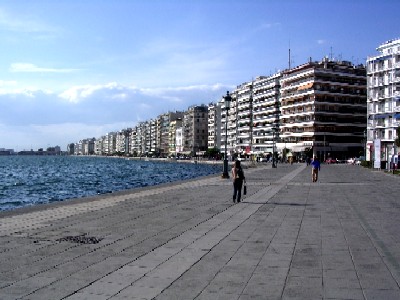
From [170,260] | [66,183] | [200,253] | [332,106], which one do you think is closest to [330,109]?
[332,106]

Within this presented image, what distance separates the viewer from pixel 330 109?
375ft

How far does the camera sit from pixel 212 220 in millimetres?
12961

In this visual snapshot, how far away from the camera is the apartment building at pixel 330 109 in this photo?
371 ft

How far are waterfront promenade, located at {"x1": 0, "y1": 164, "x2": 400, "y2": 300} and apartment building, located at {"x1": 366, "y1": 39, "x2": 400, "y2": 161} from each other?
7809 cm

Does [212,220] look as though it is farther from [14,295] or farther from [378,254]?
[14,295]

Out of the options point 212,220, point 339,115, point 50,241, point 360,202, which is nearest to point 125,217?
point 212,220

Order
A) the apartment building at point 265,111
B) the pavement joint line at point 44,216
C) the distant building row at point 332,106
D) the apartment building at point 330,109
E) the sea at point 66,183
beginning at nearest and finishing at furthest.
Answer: the pavement joint line at point 44,216 < the sea at point 66,183 < the distant building row at point 332,106 < the apartment building at point 330,109 < the apartment building at point 265,111

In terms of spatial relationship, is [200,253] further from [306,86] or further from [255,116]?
[255,116]

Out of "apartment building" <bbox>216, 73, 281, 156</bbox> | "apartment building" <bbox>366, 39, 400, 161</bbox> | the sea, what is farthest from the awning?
the sea

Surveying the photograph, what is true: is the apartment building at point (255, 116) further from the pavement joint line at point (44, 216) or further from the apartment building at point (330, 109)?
the pavement joint line at point (44, 216)

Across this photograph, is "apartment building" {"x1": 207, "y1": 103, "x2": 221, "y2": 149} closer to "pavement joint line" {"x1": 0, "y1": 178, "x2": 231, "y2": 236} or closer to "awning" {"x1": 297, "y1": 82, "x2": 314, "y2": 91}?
"awning" {"x1": 297, "y1": 82, "x2": 314, "y2": 91}

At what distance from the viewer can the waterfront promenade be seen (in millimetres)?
6293

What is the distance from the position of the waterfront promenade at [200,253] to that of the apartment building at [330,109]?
100414 millimetres

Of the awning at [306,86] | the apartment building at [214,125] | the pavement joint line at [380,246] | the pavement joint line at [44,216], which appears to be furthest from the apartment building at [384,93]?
the apartment building at [214,125]
